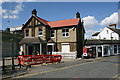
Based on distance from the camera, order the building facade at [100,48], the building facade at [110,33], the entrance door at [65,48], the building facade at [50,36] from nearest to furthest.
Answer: the building facade at [50,36] → the entrance door at [65,48] → the building facade at [100,48] → the building facade at [110,33]

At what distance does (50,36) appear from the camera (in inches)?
963

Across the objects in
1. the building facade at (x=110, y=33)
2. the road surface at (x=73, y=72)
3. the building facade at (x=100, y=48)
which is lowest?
the road surface at (x=73, y=72)

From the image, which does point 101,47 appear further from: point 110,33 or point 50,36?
point 110,33

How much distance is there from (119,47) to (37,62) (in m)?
25.8

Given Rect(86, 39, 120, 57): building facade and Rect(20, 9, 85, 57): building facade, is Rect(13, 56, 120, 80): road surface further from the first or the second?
Rect(86, 39, 120, 57): building facade

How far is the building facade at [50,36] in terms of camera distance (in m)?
22.5

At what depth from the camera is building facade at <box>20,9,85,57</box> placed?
22477 mm

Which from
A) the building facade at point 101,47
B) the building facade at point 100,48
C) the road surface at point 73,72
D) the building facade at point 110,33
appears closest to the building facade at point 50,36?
the building facade at point 100,48

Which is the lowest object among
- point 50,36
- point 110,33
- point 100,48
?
point 100,48

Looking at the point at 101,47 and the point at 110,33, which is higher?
the point at 110,33

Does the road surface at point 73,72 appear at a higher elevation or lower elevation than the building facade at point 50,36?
lower

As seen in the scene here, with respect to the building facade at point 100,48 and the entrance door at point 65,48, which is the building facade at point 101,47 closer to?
the building facade at point 100,48

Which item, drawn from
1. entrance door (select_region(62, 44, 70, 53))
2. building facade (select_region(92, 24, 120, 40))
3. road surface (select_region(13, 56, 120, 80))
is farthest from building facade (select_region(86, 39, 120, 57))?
road surface (select_region(13, 56, 120, 80))

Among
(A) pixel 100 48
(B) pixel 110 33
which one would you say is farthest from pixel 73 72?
(B) pixel 110 33
